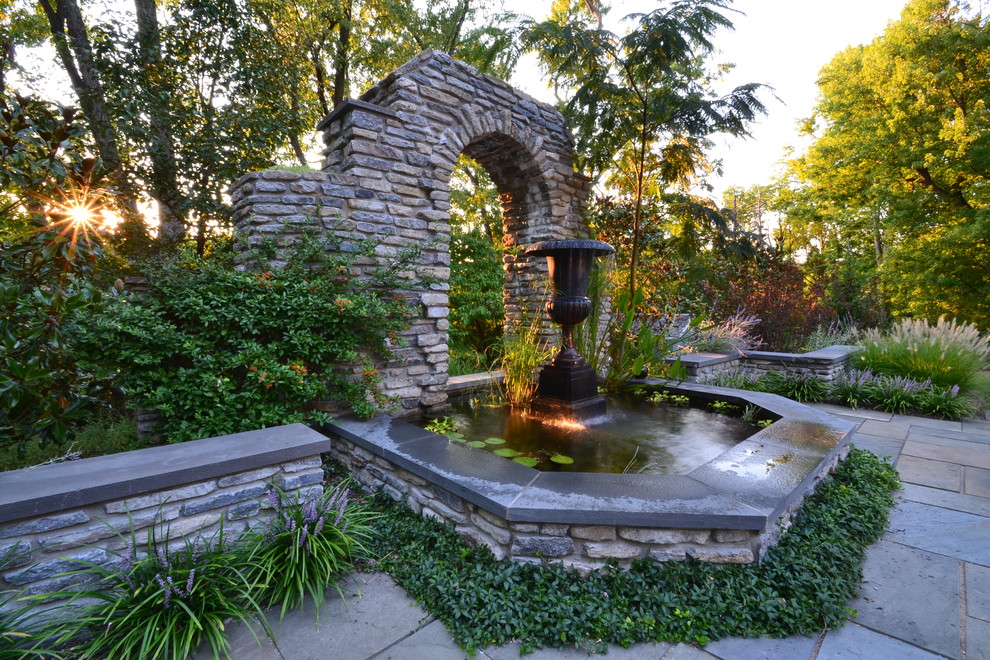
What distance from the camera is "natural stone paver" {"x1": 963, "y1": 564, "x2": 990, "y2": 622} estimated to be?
1.63m

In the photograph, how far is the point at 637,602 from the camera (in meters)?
1.66

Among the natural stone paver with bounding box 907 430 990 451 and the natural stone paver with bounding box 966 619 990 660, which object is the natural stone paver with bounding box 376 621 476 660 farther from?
the natural stone paver with bounding box 907 430 990 451

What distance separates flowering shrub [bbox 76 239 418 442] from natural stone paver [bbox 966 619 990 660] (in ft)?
9.86

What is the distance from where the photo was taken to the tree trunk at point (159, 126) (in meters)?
4.59

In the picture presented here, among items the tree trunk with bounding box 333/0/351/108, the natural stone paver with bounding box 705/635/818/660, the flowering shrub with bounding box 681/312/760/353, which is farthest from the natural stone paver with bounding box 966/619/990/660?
the tree trunk with bounding box 333/0/351/108

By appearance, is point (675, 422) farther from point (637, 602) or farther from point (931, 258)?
point (931, 258)

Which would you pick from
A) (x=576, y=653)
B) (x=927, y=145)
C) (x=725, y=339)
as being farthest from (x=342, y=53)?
(x=927, y=145)

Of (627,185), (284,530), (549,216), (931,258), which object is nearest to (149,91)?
(549,216)

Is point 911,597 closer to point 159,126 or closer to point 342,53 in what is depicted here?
point 159,126

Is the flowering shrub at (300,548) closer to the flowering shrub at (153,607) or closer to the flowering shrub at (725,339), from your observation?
the flowering shrub at (153,607)

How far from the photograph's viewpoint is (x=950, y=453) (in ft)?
10.9

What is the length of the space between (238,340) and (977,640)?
3.65 meters

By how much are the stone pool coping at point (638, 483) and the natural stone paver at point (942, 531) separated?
40 centimetres

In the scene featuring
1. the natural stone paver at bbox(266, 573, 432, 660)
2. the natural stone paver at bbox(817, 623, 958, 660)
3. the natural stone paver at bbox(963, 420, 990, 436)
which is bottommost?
the natural stone paver at bbox(266, 573, 432, 660)
